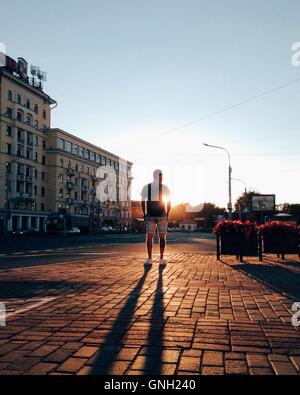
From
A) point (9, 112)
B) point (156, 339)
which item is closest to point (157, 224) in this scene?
point (156, 339)

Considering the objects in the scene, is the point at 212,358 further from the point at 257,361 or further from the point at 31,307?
the point at 31,307

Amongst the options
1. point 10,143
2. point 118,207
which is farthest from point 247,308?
point 118,207

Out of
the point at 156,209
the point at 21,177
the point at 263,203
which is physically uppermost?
the point at 21,177

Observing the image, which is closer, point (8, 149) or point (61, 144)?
point (8, 149)

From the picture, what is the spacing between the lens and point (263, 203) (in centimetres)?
2639

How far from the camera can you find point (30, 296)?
4.66 metres

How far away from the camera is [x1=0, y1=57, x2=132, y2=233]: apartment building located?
180 ft

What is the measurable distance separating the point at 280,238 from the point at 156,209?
3431mm

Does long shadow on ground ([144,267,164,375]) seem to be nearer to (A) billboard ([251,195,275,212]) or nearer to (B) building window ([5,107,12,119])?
(A) billboard ([251,195,275,212])

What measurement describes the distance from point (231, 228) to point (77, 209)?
2766 inches

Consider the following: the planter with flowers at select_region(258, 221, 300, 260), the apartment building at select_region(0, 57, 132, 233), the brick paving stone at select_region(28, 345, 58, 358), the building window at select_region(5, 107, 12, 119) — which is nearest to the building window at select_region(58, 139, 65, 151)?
the apartment building at select_region(0, 57, 132, 233)

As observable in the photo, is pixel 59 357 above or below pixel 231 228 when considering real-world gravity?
below

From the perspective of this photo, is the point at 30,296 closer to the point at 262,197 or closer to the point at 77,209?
the point at 262,197

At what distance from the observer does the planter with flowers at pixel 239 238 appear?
368 inches
